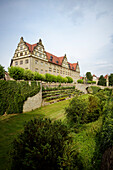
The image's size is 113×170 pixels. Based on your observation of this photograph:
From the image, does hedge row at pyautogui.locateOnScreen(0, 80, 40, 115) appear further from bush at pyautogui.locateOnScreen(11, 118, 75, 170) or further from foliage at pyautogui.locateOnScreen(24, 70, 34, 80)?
bush at pyautogui.locateOnScreen(11, 118, 75, 170)

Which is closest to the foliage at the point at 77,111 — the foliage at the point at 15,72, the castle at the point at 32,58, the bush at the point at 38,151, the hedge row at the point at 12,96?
the bush at the point at 38,151

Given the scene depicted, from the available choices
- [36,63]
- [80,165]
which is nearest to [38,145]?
[80,165]

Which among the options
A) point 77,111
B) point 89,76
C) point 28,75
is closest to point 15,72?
point 28,75

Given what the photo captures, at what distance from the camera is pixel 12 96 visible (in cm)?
1499

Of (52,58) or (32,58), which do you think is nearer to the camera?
(32,58)

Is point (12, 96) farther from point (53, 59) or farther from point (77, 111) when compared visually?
point (53, 59)

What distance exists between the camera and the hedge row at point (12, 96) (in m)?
14.2

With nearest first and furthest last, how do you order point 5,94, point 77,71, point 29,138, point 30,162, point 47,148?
1. point 30,162
2. point 47,148
3. point 29,138
4. point 5,94
5. point 77,71

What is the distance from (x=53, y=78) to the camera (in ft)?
105

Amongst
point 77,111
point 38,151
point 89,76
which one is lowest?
point 77,111

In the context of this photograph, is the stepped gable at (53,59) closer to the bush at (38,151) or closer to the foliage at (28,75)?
the foliage at (28,75)

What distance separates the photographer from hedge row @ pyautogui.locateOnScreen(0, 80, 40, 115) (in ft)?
46.6

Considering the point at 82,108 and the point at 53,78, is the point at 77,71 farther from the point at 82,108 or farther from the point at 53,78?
the point at 82,108

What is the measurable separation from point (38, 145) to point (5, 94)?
1364 centimetres
